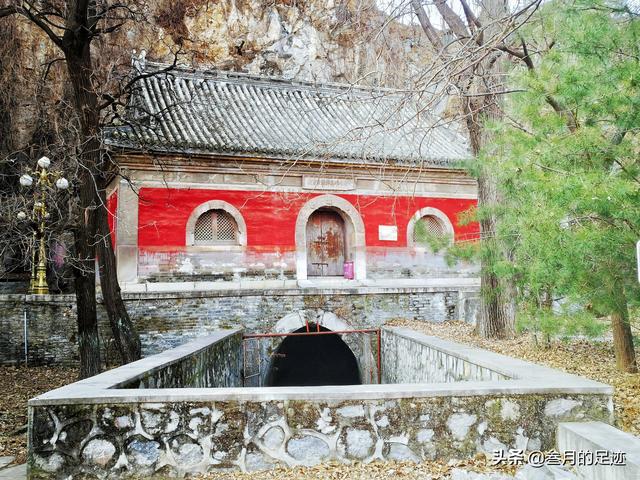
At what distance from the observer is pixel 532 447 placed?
3385 millimetres

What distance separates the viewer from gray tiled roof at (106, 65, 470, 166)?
12156mm

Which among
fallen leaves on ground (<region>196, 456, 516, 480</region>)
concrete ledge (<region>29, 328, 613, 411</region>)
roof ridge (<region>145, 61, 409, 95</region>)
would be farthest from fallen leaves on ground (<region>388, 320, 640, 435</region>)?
roof ridge (<region>145, 61, 409, 95</region>)

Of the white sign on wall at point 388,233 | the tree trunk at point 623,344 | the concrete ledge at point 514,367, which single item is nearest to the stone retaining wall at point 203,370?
the concrete ledge at point 514,367

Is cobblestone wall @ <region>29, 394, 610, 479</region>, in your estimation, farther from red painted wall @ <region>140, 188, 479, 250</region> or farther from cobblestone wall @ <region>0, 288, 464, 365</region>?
red painted wall @ <region>140, 188, 479, 250</region>

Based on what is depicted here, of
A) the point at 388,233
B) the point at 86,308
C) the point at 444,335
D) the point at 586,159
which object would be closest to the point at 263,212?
the point at 388,233

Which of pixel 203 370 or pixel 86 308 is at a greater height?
pixel 86 308

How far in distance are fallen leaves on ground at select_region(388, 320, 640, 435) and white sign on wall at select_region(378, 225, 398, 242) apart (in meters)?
5.46

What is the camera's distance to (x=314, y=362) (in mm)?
13938

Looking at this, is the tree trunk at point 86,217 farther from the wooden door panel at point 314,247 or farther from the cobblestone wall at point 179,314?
the wooden door panel at point 314,247

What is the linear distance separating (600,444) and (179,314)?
29.3 feet

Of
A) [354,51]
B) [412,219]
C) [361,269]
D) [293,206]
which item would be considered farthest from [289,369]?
[354,51]

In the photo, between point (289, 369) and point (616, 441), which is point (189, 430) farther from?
point (289, 369)

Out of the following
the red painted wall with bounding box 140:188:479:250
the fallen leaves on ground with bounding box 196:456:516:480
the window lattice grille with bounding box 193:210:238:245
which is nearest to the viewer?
the fallen leaves on ground with bounding box 196:456:516:480

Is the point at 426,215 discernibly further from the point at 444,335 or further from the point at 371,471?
the point at 371,471
